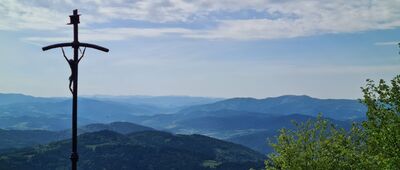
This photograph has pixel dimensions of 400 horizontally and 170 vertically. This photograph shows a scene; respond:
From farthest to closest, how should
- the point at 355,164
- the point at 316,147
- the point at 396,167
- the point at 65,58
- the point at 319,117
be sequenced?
the point at 319,117
the point at 316,147
the point at 355,164
the point at 396,167
the point at 65,58

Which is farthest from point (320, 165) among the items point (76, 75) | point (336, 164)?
point (76, 75)

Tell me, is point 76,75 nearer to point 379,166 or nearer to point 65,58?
point 65,58

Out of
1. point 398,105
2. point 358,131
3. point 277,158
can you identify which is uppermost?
point 398,105

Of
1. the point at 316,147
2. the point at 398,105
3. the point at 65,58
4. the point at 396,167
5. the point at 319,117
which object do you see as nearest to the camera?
the point at 65,58

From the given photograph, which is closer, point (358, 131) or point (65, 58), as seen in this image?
point (65, 58)

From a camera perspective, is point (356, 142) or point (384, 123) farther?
point (356, 142)

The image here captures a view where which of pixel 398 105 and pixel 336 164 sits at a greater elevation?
pixel 398 105
